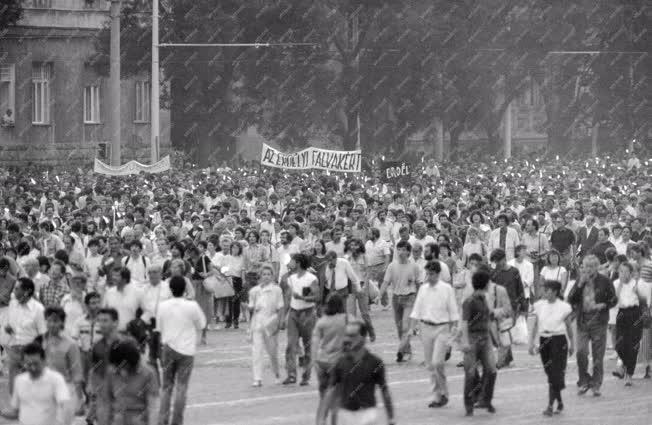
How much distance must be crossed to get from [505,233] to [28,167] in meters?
26.2

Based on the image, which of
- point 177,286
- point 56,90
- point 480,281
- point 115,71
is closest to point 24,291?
point 177,286

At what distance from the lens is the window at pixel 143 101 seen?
6731 cm

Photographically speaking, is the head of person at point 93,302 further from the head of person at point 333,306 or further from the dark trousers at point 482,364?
the dark trousers at point 482,364

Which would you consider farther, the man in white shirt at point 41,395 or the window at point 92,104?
the window at point 92,104

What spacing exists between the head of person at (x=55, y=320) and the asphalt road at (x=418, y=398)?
87.9 inches

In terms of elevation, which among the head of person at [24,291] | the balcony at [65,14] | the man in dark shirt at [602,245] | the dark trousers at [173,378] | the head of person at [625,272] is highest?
the balcony at [65,14]

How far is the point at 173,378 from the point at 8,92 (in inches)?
1754

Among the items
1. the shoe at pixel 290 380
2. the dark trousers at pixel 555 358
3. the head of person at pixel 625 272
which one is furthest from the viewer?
the shoe at pixel 290 380

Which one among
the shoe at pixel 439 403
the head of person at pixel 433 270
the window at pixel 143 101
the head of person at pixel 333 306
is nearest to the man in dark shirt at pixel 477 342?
the shoe at pixel 439 403

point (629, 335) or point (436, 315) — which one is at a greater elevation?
point (436, 315)

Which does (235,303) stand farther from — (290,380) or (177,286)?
(177,286)

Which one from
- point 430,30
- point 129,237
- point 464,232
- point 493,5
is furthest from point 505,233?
point 493,5

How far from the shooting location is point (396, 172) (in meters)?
41.8

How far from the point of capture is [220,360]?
22.7 meters
